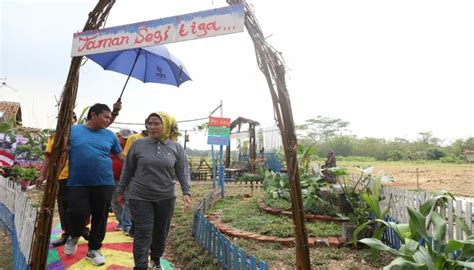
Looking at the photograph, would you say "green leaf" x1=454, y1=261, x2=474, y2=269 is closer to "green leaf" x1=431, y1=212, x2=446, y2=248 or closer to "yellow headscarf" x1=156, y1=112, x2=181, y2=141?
"green leaf" x1=431, y1=212, x2=446, y2=248

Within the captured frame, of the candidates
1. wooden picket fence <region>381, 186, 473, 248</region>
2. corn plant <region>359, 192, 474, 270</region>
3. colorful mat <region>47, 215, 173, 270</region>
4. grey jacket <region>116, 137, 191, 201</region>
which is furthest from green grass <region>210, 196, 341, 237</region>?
corn plant <region>359, 192, 474, 270</region>

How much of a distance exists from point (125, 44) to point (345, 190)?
3.90 metres

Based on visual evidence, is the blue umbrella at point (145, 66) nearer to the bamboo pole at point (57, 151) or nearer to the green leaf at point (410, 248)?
the bamboo pole at point (57, 151)

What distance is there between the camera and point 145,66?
4.01 m

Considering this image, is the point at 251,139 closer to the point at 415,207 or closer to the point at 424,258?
the point at 415,207

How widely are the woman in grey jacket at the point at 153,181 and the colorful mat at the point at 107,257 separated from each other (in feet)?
1.57

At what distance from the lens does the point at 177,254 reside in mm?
4074

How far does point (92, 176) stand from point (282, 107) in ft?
6.34

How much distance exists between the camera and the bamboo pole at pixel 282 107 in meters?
1.92

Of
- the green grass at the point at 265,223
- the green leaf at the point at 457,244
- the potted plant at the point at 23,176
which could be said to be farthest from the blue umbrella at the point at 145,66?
the potted plant at the point at 23,176

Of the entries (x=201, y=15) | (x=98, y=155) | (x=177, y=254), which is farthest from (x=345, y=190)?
(x=201, y=15)

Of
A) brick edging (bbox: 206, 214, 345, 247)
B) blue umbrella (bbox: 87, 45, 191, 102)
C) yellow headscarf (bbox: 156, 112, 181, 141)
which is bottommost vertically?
brick edging (bbox: 206, 214, 345, 247)

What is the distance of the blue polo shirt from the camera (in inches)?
119

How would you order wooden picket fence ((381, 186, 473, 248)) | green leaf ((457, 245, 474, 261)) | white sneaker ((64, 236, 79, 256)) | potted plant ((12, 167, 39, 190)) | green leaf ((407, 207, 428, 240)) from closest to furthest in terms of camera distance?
green leaf ((457, 245, 474, 261)) → green leaf ((407, 207, 428, 240)) → white sneaker ((64, 236, 79, 256)) → wooden picket fence ((381, 186, 473, 248)) → potted plant ((12, 167, 39, 190))
